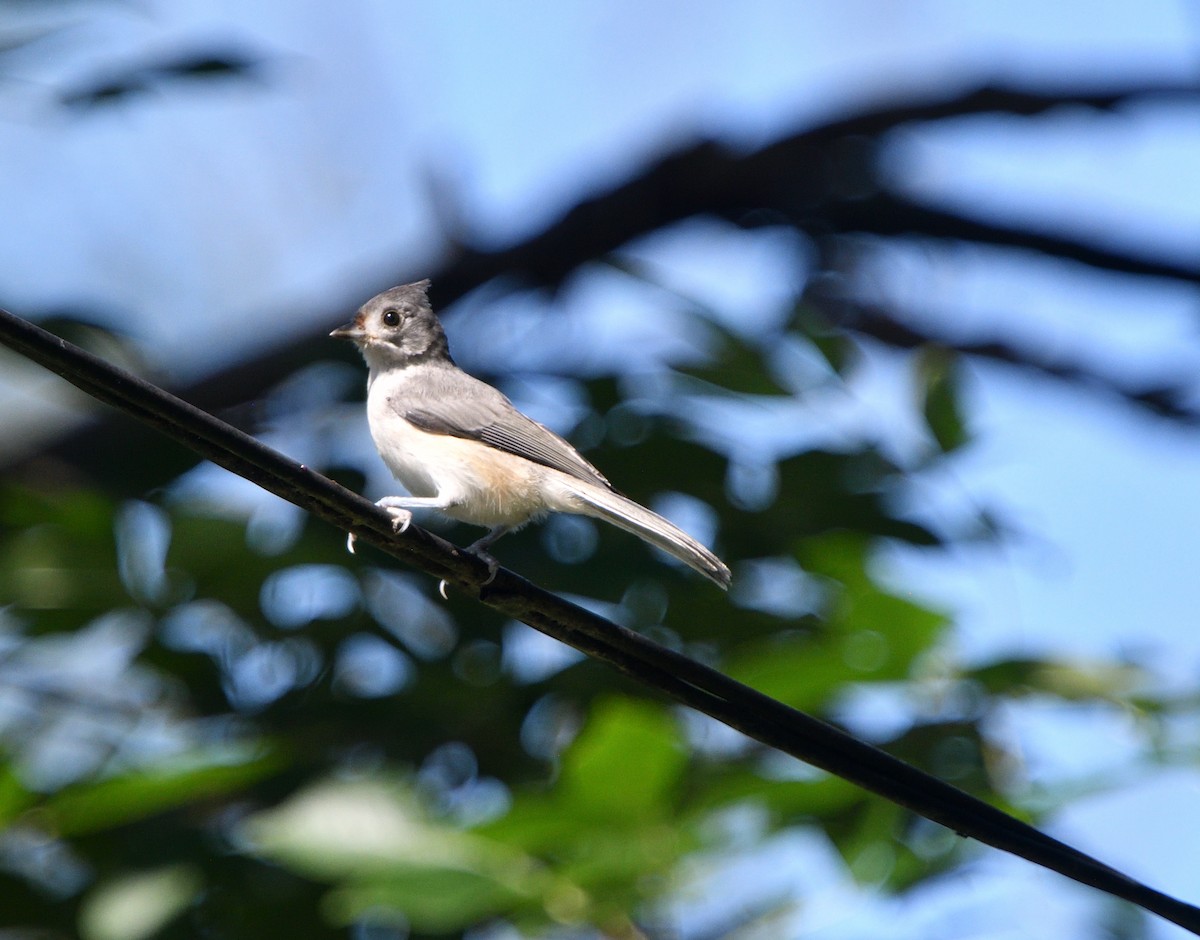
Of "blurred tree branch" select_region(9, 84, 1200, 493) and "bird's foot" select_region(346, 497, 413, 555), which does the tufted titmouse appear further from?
"blurred tree branch" select_region(9, 84, 1200, 493)

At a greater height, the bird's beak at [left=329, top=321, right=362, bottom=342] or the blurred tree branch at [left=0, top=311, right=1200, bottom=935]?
the blurred tree branch at [left=0, top=311, right=1200, bottom=935]

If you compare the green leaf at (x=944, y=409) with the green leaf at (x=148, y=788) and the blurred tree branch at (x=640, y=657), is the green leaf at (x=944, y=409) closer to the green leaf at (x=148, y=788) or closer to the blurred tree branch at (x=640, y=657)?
the blurred tree branch at (x=640, y=657)

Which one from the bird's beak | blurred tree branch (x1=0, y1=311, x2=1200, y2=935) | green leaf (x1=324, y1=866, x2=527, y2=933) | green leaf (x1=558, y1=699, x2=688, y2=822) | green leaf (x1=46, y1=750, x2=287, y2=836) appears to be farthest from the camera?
the bird's beak

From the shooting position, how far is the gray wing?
134 inches

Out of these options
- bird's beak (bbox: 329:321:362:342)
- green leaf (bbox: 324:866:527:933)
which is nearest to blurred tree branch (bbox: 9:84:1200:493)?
bird's beak (bbox: 329:321:362:342)

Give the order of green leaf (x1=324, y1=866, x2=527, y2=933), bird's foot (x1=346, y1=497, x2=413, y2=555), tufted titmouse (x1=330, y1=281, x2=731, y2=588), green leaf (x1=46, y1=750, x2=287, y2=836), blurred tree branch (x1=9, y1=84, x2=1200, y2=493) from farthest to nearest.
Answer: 1. blurred tree branch (x1=9, y1=84, x2=1200, y2=493)
2. tufted titmouse (x1=330, y1=281, x2=731, y2=588)
3. green leaf (x1=46, y1=750, x2=287, y2=836)
4. green leaf (x1=324, y1=866, x2=527, y2=933)
5. bird's foot (x1=346, y1=497, x2=413, y2=555)

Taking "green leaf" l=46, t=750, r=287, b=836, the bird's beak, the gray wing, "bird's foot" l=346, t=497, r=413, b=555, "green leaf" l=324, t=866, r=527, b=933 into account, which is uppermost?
"bird's foot" l=346, t=497, r=413, b=555

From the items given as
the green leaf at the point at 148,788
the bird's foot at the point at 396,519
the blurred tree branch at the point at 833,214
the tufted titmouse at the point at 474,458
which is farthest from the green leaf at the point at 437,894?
the blurred tree branch at the point at 833,214

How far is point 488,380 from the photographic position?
414 centimetres

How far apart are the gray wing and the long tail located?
85 mm

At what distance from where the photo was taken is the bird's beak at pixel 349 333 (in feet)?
13.3

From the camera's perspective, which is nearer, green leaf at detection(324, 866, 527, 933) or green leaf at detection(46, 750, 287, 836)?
green leaf at detection(324, 866, 527, 933)

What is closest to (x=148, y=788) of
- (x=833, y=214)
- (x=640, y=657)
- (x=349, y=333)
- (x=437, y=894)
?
(x=437, y=894)

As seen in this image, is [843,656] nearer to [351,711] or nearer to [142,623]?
[351,711]
